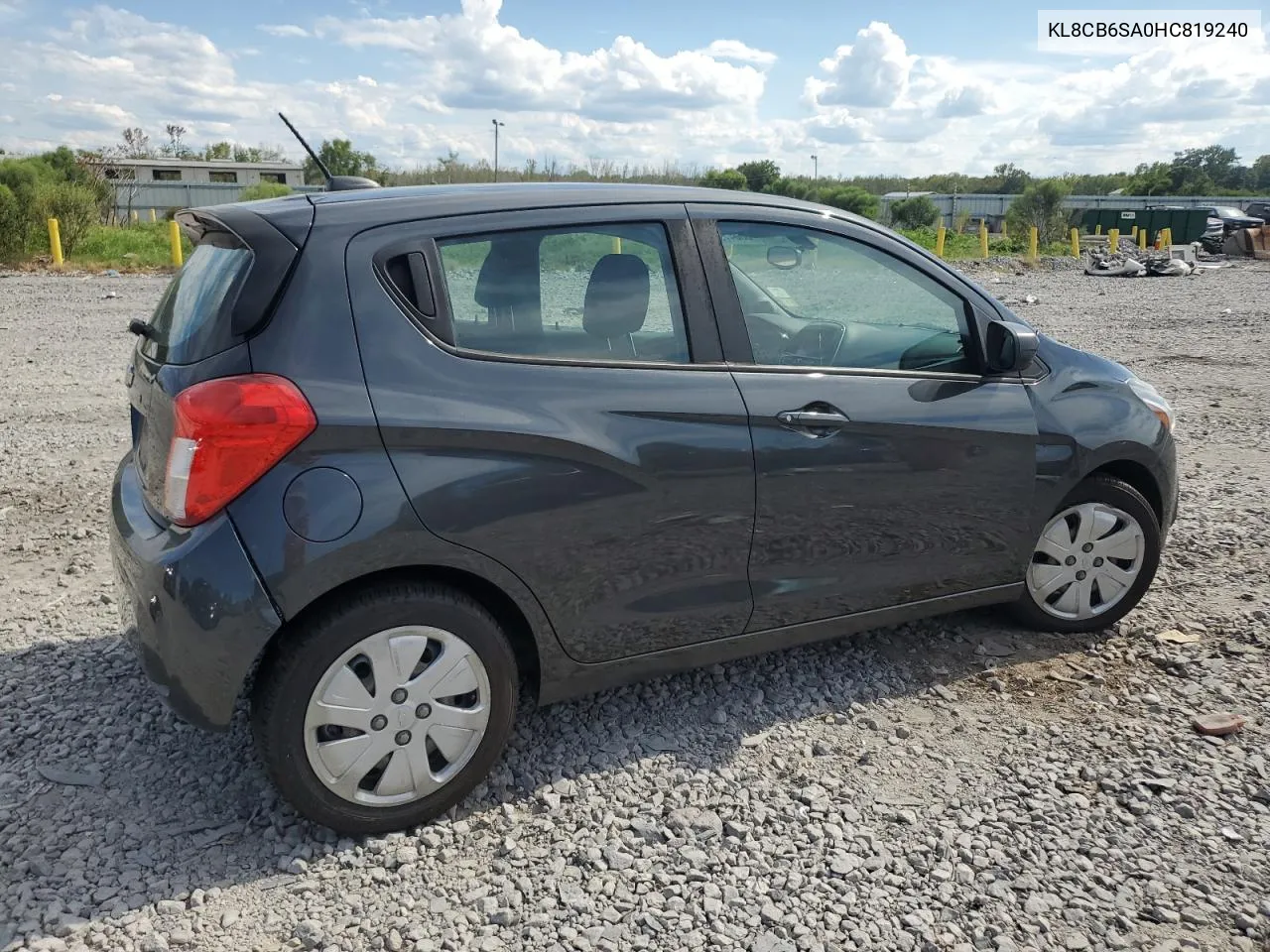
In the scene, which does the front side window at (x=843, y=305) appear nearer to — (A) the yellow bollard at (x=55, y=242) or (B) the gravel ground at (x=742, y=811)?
(B) the gravel ground at (x=742, y=811)

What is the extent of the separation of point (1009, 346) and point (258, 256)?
2568mm

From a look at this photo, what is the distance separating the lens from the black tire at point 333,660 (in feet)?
8.82

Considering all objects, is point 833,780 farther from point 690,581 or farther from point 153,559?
point 153,559

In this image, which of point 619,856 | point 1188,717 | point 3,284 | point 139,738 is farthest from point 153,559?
point 3,284

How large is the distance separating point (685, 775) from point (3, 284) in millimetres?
18344

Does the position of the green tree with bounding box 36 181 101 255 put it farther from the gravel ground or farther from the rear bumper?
the rear bumper

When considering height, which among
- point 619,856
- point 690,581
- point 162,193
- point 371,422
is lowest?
point 619,856

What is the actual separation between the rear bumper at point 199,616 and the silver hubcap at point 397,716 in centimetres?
23

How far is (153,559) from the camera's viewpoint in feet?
8.95

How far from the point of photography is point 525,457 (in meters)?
2.87

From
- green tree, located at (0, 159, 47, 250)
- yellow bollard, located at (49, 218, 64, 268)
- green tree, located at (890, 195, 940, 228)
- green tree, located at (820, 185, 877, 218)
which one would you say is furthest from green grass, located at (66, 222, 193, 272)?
green tree, located at (890, 195, 940, 228)

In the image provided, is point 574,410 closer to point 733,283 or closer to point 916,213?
point 733,283

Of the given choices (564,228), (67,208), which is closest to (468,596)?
(564,228)

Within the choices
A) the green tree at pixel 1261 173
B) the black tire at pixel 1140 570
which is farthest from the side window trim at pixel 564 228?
the green tree at pixel 1261 173
